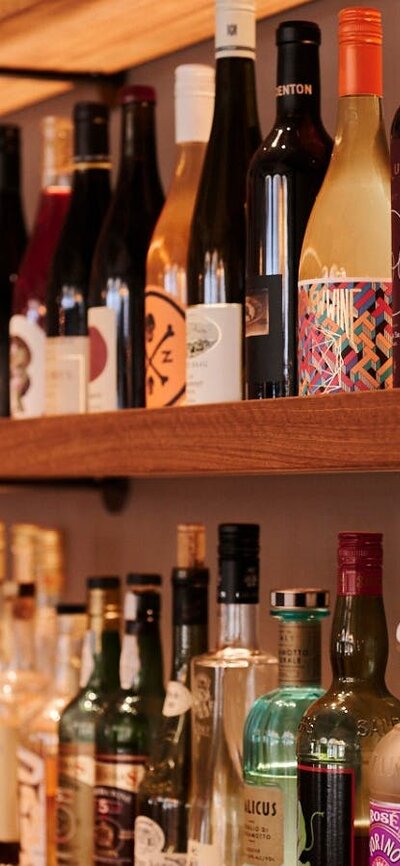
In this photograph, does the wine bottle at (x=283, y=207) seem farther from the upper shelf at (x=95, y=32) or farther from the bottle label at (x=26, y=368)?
the bottle label at (x=26, y=368)

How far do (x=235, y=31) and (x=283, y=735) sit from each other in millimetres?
502

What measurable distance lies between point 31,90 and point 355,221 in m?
0.76

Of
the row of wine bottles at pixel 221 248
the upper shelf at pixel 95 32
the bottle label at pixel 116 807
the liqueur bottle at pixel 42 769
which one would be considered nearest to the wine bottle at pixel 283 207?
the row of wine bottles at pixel 221 248

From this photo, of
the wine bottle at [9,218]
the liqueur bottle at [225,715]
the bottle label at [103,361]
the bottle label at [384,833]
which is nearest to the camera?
the bottle label at [384,833]

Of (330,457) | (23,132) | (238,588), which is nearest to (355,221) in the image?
(330,457)

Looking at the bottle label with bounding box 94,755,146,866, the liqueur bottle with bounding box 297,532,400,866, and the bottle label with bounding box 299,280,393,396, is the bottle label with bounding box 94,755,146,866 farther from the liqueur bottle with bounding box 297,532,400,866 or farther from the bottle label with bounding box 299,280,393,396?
the bottle label with bounding box 299,280,393,396

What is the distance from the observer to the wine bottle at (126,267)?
4.31 ft

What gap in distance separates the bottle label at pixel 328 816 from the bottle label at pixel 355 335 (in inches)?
9.4

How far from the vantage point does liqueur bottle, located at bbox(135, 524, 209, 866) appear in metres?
1.22

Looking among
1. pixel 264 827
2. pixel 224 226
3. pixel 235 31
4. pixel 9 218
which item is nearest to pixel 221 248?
pixel 224 226

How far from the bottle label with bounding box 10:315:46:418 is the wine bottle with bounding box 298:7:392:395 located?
1.45 feet

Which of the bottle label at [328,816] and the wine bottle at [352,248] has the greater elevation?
the wine bottle at [352,248]

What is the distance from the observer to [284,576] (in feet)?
4.50

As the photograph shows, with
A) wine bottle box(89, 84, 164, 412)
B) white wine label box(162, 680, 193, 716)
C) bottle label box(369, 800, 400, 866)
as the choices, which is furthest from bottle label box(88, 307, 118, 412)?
bottle label box(369, 800, 400, 866)
